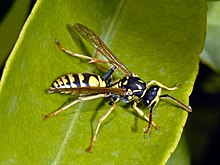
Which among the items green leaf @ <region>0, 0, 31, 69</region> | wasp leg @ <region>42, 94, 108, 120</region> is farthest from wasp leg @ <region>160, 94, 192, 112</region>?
green leaf @ <region>0, 0, 31, 69</region>

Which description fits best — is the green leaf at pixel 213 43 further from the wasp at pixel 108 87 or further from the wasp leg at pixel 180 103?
the wasp leg at pixel 180 103

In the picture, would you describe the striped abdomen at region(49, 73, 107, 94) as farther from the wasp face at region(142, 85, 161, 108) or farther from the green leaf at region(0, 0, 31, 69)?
the green leaf at region(0, 0, 31, 69)

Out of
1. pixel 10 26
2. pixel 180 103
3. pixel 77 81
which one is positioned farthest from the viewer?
pixel 10 26

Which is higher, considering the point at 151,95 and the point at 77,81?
the point at 77,81

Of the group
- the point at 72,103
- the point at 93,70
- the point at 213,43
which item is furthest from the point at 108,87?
the point at 213,43

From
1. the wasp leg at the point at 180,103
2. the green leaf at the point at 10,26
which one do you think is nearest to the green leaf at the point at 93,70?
the wasp leg at the point at 180,103

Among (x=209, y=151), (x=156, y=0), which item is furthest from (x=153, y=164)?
(x=209, y=151)

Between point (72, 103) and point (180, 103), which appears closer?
point (180, 103)

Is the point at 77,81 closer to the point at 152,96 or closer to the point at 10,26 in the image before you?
the point at 152,96
